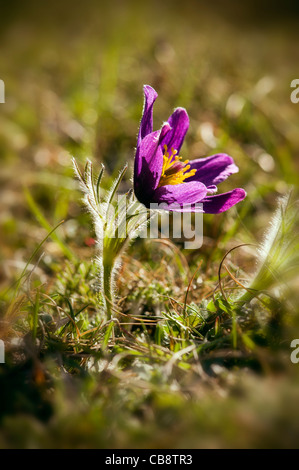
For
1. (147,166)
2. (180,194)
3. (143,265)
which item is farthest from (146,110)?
(143,265)

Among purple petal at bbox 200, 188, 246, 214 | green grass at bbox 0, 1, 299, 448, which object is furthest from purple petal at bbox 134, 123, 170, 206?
green grass at bbox 0, 1, 299, 448

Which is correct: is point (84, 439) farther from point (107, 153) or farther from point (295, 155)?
point (295, 155)

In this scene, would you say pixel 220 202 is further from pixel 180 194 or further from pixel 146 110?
pixel 146 110

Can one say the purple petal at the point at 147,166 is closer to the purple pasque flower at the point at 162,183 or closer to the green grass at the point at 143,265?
the purple pasque flower at the point at 162,183

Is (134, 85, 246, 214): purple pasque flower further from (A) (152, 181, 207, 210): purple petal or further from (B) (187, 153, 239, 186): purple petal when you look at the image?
(B) (187, 153, 239, 186): purple petal

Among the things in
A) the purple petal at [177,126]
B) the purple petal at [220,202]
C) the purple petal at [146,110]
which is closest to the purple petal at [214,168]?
the purple petal at [177,126]
